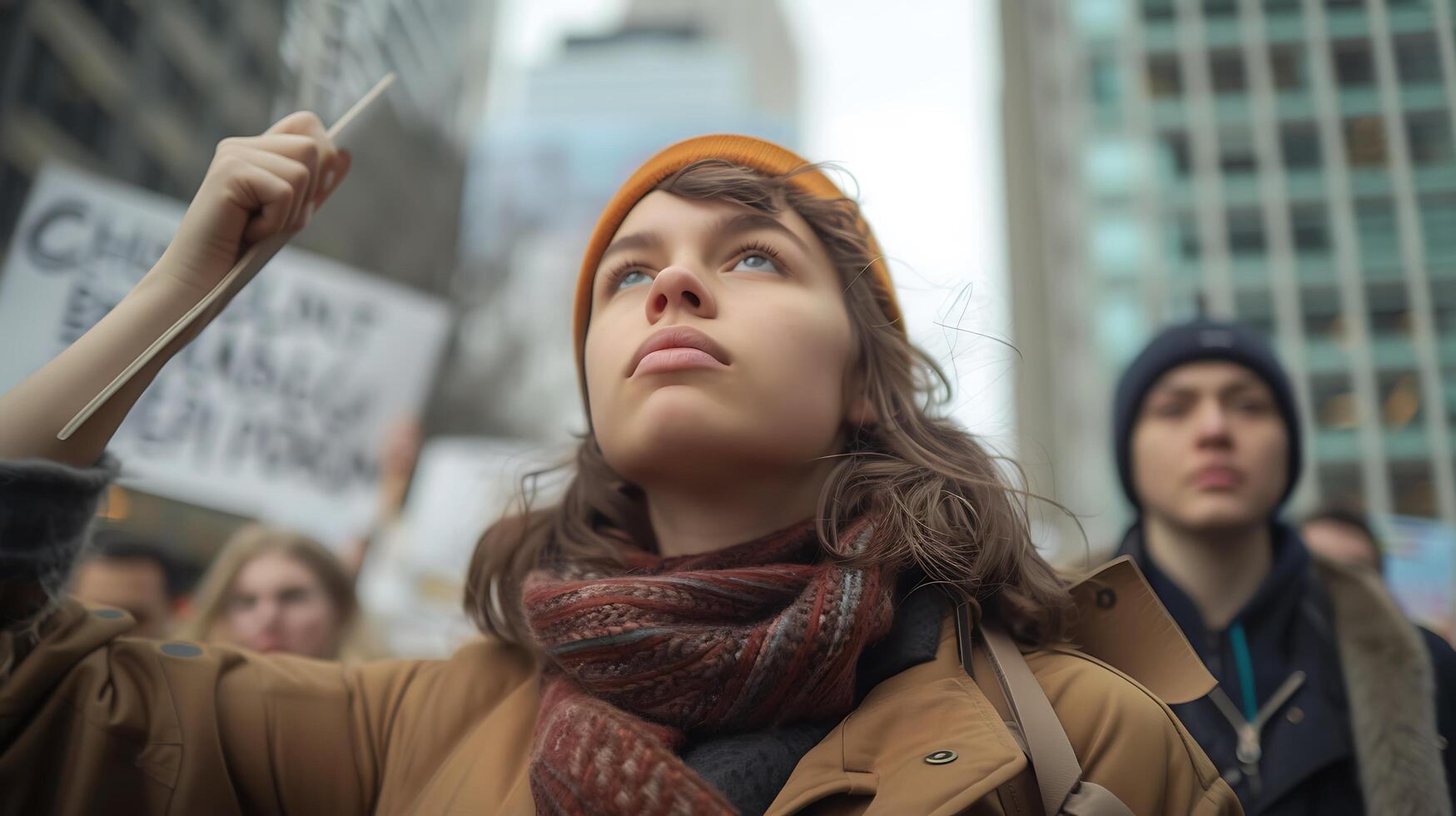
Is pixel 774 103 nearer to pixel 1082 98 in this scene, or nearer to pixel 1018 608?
pixel 1082 98

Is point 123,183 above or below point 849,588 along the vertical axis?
above

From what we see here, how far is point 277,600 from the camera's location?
12.5ft

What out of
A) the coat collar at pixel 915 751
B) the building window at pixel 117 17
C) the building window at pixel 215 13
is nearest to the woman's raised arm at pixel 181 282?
the coat collar at pixel 915 751

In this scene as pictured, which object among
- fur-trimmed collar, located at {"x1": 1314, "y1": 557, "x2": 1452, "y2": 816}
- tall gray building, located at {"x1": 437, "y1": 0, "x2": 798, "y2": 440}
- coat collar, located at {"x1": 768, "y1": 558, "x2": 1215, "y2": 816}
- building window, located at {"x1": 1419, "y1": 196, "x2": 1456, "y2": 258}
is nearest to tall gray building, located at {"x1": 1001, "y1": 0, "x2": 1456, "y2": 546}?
tall gray building, located at {"x1": 437, "y1": 0, "x2": 798, "y2": 440}

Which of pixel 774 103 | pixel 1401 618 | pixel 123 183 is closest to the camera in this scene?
pixel 1401 618

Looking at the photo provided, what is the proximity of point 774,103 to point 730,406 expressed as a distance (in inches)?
4988

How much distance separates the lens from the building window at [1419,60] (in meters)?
2.78

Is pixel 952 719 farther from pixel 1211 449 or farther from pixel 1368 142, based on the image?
pixel 1368 142

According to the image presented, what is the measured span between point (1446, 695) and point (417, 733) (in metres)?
2.26

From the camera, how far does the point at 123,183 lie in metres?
3.25

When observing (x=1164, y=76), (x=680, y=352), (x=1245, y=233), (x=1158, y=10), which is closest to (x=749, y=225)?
(x=680, y=352)

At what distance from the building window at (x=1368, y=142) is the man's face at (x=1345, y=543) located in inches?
57.8

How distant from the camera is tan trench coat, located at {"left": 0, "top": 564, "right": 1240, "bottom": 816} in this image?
138 cm

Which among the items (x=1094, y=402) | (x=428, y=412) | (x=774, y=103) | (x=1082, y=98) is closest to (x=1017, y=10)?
(x=1082, y=98)
